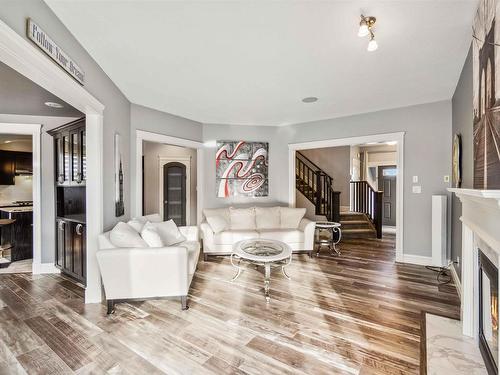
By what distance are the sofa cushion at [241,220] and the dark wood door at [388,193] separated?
5.33 meters

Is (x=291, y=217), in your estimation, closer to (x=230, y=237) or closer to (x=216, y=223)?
(x=230, y=237)

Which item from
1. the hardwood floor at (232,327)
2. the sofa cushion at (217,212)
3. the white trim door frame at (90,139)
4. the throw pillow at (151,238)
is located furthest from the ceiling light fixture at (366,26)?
the sofa cushion at (217,212)

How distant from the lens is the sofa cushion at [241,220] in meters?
4.71

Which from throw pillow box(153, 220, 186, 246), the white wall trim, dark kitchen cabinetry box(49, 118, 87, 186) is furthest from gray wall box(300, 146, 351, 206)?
the white wall trim

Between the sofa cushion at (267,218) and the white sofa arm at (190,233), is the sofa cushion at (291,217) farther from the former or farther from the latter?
the white sofa arm at (190,233)

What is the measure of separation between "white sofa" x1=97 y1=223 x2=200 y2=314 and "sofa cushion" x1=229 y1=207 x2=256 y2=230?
2.18 m

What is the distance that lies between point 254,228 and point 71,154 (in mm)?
3104

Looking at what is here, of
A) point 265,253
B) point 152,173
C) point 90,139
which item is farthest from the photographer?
point 152,173

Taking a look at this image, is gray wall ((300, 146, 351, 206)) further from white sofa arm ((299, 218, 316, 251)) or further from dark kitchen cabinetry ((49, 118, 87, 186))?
dark kitchen cabinetry ((49, 118, 87, 186))

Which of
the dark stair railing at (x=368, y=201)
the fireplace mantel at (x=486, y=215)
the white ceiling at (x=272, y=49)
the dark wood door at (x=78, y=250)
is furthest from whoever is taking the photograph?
the dark stair railing at (x=368, y=201)

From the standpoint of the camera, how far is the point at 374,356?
186 centimetres

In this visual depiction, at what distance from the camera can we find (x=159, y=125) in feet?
14.2

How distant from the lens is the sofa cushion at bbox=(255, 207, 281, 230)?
4.77 meters

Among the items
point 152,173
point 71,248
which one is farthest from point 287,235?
point 152,173
